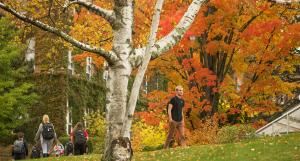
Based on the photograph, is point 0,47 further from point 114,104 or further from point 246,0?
point 114,104

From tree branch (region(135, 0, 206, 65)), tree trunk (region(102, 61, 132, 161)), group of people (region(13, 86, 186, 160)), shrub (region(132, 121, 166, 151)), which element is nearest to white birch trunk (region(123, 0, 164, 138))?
tree trunk (region(102, 61, 132, 161))

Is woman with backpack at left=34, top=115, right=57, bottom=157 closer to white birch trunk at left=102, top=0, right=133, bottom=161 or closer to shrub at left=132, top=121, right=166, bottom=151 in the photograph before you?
white birch trunk at left=102, top=0, right=133, bottom=161

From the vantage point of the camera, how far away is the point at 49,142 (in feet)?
55.6

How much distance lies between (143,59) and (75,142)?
10.1 meters

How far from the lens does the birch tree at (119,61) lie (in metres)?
8.97

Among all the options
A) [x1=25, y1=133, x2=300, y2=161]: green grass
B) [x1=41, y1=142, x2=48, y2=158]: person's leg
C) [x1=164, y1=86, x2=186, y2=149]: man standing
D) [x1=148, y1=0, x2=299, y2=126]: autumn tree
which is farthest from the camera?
[x1=148, y1=0, x2=299, y2=126]: autumn tree

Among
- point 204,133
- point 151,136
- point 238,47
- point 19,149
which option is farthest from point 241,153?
point 151,136

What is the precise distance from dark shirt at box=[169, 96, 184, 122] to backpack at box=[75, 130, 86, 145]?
166 inches

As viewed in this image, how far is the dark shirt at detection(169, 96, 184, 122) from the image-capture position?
1531 cm

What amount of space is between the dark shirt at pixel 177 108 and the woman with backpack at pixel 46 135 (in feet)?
13.2

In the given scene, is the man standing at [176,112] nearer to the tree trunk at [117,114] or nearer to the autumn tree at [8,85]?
the tree trunk at [117,114]

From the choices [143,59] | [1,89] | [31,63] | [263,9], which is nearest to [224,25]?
[263,9]

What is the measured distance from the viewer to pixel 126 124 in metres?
8.98

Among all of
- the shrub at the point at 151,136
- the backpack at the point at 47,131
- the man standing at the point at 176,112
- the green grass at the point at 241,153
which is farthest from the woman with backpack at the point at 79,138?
the shrub at the point at 151,136
